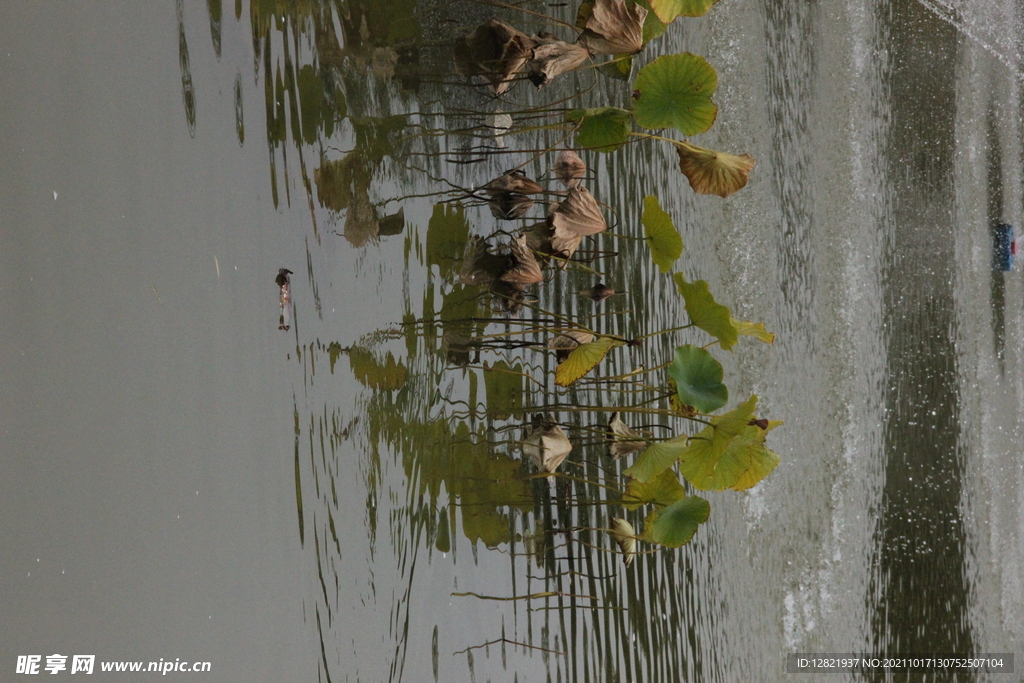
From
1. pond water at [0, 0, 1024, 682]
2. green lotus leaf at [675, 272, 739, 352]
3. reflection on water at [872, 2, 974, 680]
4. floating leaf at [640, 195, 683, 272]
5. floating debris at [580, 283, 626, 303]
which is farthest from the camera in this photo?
→ reflection on water at [872, 2, 974, 680]

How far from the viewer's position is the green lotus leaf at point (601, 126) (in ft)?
4.84

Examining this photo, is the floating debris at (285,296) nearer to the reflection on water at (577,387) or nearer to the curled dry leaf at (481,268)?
the reflection on water at (577,387)

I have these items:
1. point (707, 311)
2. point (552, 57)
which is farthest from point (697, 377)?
point (552, 57)

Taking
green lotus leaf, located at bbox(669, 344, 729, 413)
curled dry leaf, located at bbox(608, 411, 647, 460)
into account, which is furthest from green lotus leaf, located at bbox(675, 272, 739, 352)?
curled dry leaf, located at bbox(608, 411, 647, 460)

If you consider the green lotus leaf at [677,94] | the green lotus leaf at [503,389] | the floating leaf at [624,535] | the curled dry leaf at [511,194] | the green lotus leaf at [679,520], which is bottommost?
the floating leaf at [624,535]

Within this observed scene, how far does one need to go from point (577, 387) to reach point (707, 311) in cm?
41

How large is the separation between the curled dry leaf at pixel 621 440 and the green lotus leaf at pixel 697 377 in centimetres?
21

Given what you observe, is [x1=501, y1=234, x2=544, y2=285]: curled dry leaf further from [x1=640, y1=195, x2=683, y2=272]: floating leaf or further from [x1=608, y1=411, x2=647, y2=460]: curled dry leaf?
[x1=608, y1=411, x2=647, y2=460]: curled dry leaf

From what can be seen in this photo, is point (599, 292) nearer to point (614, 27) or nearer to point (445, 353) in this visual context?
point (445, 353)

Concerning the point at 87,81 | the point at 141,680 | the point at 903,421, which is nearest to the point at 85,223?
the point at 87,81

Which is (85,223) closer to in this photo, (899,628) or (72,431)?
(72,431)

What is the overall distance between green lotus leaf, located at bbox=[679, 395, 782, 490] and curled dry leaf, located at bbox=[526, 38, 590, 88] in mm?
694

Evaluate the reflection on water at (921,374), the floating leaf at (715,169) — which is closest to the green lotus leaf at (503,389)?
the floating leaf at (715,169)

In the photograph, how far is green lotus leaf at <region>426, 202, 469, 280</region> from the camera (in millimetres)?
1450
